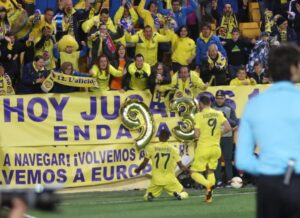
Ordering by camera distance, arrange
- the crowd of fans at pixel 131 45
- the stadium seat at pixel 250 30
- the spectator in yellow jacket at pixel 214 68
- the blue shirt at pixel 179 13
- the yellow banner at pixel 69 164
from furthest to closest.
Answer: the stadium seat at pixel 250 30 < the blue shirt at pixel 179 13 < the spectator in yellow jacket at pixel 214 68 < the crowd of fans at pixel 131 45 < the yellow banner at pixel 69 164

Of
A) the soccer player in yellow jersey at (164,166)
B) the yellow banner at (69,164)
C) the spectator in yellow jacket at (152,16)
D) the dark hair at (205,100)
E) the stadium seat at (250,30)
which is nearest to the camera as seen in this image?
the soccer player in yellow jersey at (164,166)

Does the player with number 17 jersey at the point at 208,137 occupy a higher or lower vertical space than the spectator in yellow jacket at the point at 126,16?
lower

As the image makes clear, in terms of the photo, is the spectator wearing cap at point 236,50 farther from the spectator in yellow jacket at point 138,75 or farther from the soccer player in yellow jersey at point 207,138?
the soccer player in yellow jersey at point 207,138

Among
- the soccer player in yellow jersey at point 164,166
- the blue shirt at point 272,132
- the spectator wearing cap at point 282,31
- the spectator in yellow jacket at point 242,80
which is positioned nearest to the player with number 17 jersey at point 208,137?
the soccer player in yellow jersey at point 164,166

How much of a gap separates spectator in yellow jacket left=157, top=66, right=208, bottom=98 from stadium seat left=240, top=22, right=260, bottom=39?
9.70 feet

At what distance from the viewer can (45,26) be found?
19141 millimetres

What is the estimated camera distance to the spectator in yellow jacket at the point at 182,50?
1988 cm

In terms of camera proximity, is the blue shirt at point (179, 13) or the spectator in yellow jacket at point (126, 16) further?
the blue shirt at point (179, 13)

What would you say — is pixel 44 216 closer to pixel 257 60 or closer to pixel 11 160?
pixel 11 160

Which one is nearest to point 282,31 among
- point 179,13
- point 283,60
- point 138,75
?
point 179,13

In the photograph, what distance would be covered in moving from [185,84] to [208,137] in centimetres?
220

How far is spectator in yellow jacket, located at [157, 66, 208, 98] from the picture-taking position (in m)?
18.5

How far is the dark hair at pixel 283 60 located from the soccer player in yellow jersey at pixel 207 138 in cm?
1011

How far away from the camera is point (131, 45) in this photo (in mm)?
19703
